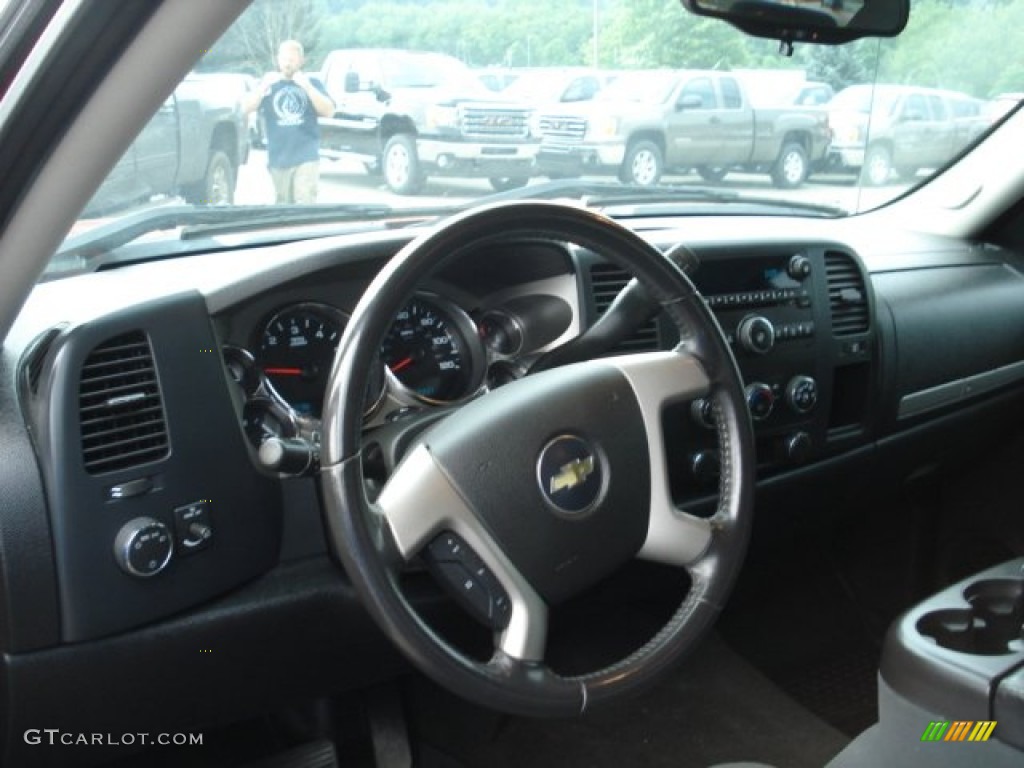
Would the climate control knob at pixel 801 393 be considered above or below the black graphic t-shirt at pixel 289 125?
below

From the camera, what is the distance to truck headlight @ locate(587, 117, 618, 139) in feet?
10.0

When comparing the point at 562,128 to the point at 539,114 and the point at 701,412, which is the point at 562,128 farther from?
the point at 701,412

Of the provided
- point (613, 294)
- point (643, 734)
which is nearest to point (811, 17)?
point (613, 294)

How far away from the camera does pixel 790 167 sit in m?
3.55

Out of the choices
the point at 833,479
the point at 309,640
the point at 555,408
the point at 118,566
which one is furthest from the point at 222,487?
the point at 833,479

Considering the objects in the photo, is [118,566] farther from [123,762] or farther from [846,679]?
[846,679]

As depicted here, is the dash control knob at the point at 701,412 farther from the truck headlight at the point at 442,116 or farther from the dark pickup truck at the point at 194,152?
the dark pickup truck at the point at 194,152

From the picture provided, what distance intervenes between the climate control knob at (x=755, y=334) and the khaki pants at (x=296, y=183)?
3.28 ft

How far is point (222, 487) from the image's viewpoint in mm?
2012

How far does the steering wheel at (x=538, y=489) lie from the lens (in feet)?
5.00

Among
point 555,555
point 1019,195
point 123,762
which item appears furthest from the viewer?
point 1019,195

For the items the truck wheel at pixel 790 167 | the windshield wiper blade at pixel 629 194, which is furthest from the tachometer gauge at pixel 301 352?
the truck wheel at pixel 790 167

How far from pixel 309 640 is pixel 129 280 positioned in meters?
0.72

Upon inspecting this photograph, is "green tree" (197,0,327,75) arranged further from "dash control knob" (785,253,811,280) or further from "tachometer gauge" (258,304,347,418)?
"dash control knob" (785,253,811,280)
